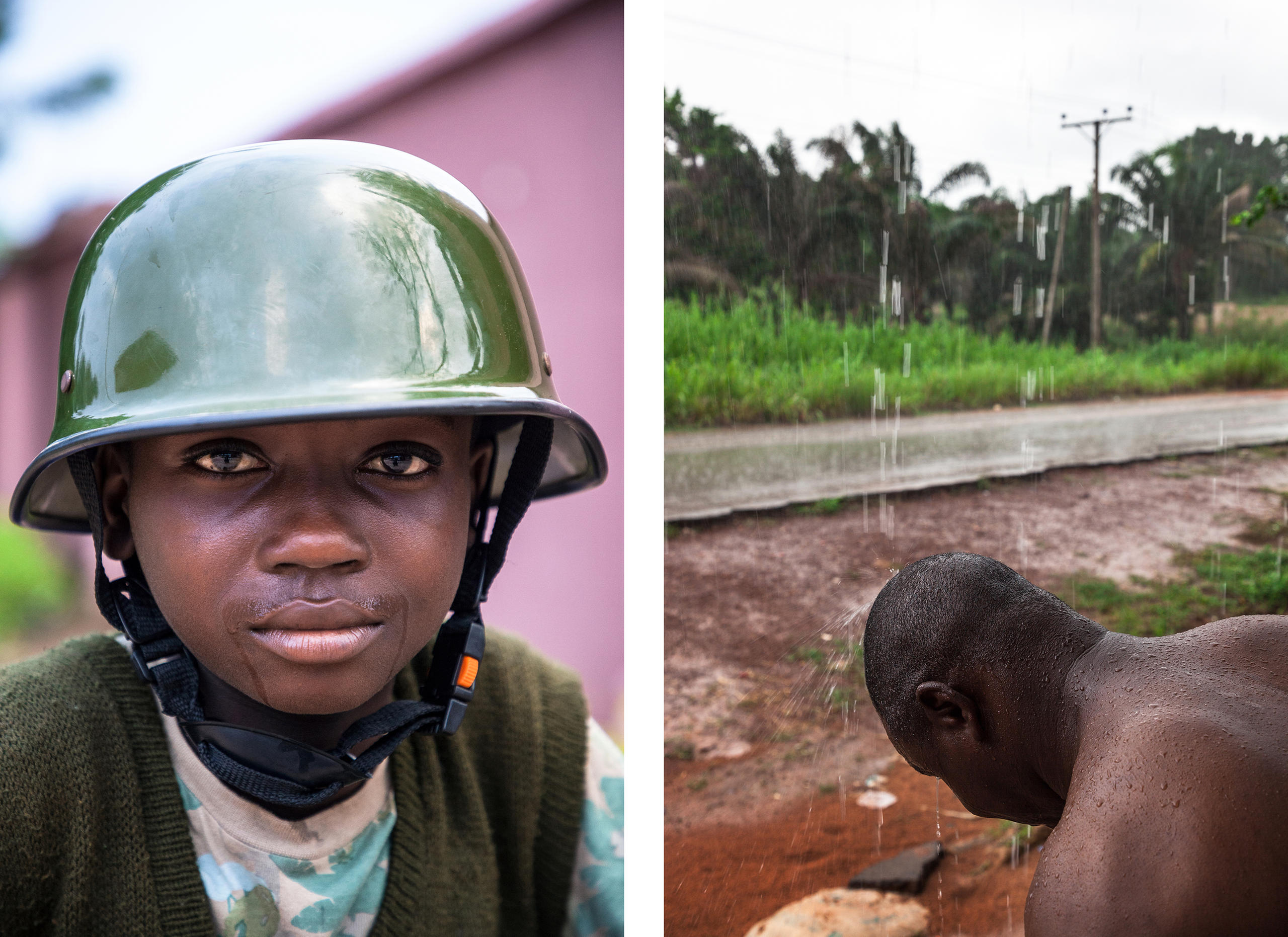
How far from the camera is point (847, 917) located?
3.34 meters

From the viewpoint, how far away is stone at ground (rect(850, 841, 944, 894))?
346 cm

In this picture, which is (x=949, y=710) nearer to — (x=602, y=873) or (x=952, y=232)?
(x=602, y=873)

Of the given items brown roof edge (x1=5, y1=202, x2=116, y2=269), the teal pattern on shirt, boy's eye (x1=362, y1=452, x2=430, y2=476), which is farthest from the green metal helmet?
brown roof edge (x1=5, y1=202, x2=116, y2=269)

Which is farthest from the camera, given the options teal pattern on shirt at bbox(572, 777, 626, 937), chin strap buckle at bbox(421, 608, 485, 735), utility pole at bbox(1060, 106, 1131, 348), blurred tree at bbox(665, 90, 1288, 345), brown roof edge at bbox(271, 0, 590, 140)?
utility pole at bbox(1060, 106, 1131, 348)

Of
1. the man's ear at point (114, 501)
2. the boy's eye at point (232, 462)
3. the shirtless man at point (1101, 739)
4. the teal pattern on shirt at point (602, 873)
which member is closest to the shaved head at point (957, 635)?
the shirtless man at point (1101, 739)

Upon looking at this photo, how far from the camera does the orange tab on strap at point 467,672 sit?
70.2 inches

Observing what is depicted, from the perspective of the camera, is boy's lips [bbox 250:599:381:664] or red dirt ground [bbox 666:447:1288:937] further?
red dirt ground [bbox 666:447:1288:937]

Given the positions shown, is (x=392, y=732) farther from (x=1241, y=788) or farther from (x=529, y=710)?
(x=1241, y=788)

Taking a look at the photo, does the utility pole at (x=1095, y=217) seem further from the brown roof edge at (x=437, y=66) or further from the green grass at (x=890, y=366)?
the brown roof edge at (x=437, y=66)

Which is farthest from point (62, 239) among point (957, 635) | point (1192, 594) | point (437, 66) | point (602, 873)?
point (1192, 594)

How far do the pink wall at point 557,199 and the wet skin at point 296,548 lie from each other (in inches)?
71.7

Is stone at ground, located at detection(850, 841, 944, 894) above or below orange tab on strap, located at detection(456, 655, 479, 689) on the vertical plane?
below

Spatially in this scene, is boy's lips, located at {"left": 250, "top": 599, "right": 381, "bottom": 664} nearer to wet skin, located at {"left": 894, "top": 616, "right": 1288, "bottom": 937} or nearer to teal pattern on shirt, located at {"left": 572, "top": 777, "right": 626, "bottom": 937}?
teal pattern on shirt, located at {"left": 572, "top": 777, "right": 626, "bottom": 937}

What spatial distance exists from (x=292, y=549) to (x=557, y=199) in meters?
2.20
